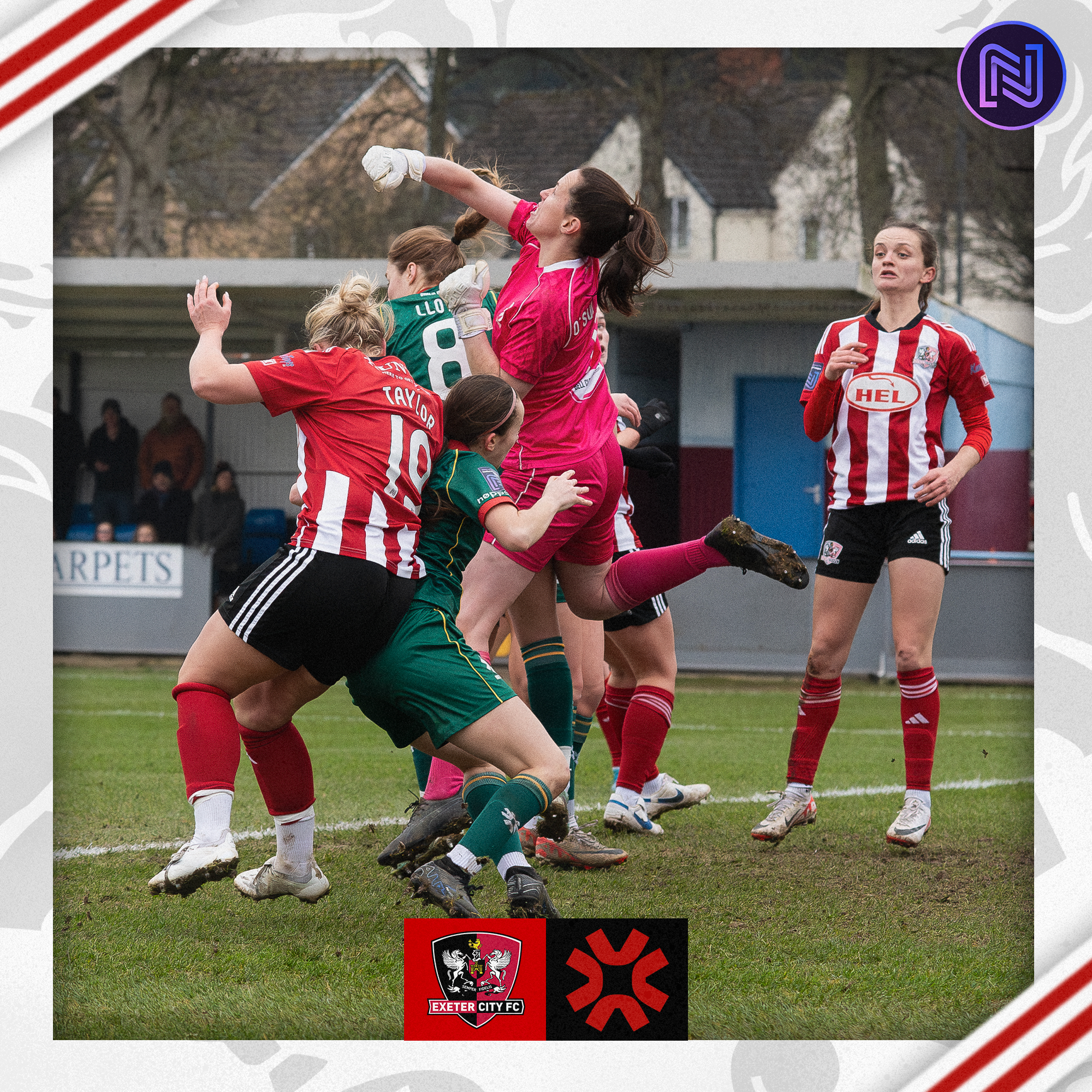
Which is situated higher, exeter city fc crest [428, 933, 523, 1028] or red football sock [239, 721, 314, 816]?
red football sock [239, 721, 314, 816]

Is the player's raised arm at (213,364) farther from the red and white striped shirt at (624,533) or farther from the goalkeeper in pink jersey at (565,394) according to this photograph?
the red and white striped shirt at (624,533)

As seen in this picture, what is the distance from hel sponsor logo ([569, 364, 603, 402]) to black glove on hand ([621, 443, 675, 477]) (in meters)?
0.57

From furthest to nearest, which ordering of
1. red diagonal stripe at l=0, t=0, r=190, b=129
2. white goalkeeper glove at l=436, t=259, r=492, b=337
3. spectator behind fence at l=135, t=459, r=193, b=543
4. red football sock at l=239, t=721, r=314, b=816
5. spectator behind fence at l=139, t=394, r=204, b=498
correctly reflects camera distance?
spectator behind fence at l=139, t=394, r=204, b=498 → spectator behind fence at l=135, t=459, r=193, b=543 → white goalkeeper glove at l=436, t=259, r=492, b=337 → red football sock at l=239, t=721, r=314, b=816 → red diagonal stripe at l=0, t=0, r=190, b=129

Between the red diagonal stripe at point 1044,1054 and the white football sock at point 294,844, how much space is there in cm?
175

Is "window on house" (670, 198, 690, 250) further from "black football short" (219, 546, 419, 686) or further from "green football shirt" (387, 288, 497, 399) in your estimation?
"black football short" (219, 546, 419, 686)

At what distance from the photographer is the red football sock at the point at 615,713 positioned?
5070 mm

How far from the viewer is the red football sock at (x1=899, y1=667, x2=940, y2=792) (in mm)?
4113

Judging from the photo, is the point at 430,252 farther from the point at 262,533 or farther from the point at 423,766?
the point at 262,533

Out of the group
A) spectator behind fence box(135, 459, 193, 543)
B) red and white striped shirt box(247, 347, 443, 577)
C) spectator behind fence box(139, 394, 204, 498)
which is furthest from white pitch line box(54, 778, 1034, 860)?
spectator behind fence box(139, 394, 204, 498)

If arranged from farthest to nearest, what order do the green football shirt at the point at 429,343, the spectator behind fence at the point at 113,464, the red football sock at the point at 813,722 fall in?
the spectator behind fence at the point at 113,464 → the red football sock at the point at 813,722 → the green football shirt at the point at 429,343

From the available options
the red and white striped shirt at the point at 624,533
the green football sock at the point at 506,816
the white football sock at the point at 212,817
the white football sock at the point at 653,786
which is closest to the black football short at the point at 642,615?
the red and white striped shirt at the point at 624,533

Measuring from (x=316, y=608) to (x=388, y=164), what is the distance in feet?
3.70

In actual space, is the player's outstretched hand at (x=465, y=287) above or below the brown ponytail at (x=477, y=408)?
above

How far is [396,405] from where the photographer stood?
307 centimetres
